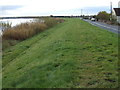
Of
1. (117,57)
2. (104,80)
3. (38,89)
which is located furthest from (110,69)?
(38,89)

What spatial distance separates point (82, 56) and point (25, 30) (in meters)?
16.6

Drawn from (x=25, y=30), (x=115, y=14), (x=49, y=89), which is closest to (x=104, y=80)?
(x=49, y=89)

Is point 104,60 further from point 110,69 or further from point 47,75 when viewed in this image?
point 47,75

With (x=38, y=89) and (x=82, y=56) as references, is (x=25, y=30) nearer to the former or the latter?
(x=82, y=56)

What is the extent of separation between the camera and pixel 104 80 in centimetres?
616

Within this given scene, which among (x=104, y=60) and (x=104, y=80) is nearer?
(x=104, y=80)

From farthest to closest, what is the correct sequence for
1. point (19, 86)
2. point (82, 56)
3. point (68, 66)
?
point (82, 56), point (68, 66), point (19, 86)

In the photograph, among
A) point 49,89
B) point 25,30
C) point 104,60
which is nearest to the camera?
point 49,89

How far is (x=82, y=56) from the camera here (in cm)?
948

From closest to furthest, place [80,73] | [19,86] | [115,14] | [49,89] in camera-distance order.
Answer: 1. [49,89]
2. [19,86]
3. [80,73]
4. [115,14]

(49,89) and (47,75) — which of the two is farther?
(47,75)

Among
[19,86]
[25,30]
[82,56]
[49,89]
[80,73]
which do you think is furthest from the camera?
[25,30]

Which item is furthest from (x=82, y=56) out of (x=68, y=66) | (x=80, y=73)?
→ (x=80, y=73)

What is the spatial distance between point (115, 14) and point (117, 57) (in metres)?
75.3
